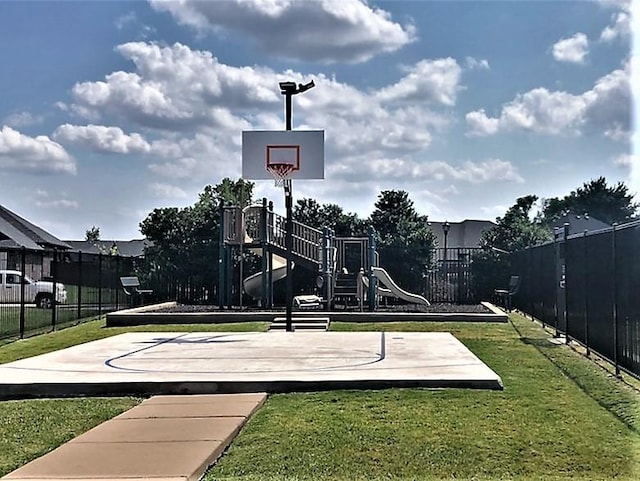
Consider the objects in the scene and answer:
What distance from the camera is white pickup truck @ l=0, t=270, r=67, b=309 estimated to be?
1717cm

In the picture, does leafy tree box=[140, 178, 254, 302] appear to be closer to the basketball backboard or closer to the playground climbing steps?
the playground climbing steps

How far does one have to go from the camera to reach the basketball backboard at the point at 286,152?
16234 mm

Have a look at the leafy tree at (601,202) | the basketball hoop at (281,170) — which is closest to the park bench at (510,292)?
the basketball hoop at (281,170)

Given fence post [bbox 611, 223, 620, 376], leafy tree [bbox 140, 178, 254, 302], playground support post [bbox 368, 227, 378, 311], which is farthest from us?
leafy tree [bbox 140, 178, 254, 302]

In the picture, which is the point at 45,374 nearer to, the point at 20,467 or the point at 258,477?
the point at 20,467

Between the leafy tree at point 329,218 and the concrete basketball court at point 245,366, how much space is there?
16486mm

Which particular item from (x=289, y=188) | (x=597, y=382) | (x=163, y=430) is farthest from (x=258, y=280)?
(x=163, y=430)

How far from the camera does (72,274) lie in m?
18.4

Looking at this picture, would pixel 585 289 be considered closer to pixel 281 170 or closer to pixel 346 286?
pixel 281 170

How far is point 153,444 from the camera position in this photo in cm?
588

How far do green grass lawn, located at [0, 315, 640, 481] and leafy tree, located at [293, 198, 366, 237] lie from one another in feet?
69.9

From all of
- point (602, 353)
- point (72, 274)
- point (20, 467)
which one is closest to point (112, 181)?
point (72, 274)

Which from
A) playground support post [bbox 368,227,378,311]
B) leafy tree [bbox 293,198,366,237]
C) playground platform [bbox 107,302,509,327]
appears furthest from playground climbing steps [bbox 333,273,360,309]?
leafy tree [bbox 293,198,366,237]

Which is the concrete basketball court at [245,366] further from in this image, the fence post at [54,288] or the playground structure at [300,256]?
the playground structure at [300,256]
